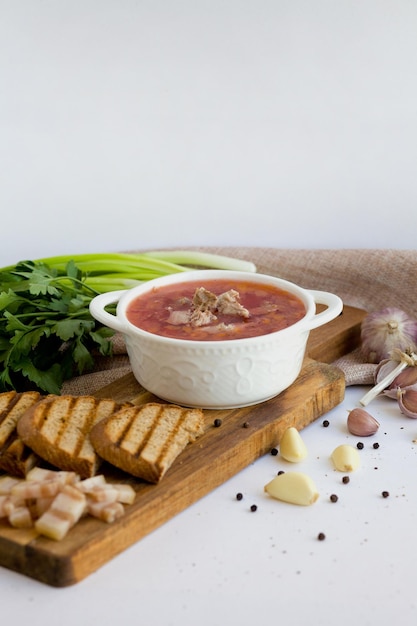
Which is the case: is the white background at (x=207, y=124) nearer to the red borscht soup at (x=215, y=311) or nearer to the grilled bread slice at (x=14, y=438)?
the red borscht soup at (x=215, y=311)

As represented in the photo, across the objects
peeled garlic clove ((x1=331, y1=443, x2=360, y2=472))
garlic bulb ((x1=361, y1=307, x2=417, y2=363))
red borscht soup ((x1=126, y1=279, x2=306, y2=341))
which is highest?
red borscht soup ((x1=126, y1=279, x2=306, y2=341))

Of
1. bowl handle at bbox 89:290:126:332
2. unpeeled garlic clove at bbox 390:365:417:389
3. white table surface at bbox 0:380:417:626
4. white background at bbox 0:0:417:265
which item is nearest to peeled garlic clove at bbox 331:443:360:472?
white table surface at bbox 0:380:417:626

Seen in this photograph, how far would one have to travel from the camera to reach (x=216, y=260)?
442cm

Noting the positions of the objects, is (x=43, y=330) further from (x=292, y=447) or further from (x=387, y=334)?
(x=387, y=334)

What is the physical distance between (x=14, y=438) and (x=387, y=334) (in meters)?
1.67

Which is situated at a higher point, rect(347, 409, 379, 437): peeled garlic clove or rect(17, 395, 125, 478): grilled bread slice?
rect(17, 395, 125, 478): grilled bread slice

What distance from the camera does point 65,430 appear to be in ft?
9.29

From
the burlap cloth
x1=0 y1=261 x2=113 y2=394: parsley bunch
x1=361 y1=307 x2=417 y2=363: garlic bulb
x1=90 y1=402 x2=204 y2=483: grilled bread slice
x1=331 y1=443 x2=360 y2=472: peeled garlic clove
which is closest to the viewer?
x1=90 y1=402 x2=204 y2=483: grilled bread slice

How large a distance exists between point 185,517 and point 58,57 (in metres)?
2.70

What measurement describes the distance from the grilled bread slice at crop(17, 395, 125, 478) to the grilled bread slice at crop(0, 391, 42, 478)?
39mm

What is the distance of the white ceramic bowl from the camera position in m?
3.01

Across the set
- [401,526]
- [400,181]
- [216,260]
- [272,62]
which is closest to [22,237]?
[216,260]

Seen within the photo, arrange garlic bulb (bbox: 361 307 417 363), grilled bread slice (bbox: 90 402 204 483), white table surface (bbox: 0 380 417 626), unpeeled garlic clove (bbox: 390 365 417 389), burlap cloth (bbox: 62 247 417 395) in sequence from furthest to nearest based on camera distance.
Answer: burlap cloth (bbox: 62 247 417 395)
garlic bulb (bbox: 361 307 417 363)
unpeeled garlic clove (bbox: 390 365 417 389)
grilled bread slice (bbox: 90 402 204 483)
white table surface (bbox: 0 380 417 626)

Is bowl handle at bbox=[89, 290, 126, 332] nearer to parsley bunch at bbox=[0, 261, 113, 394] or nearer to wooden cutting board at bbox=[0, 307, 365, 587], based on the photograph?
parsley bunch at bbox=[0, 261, 113, 394]
